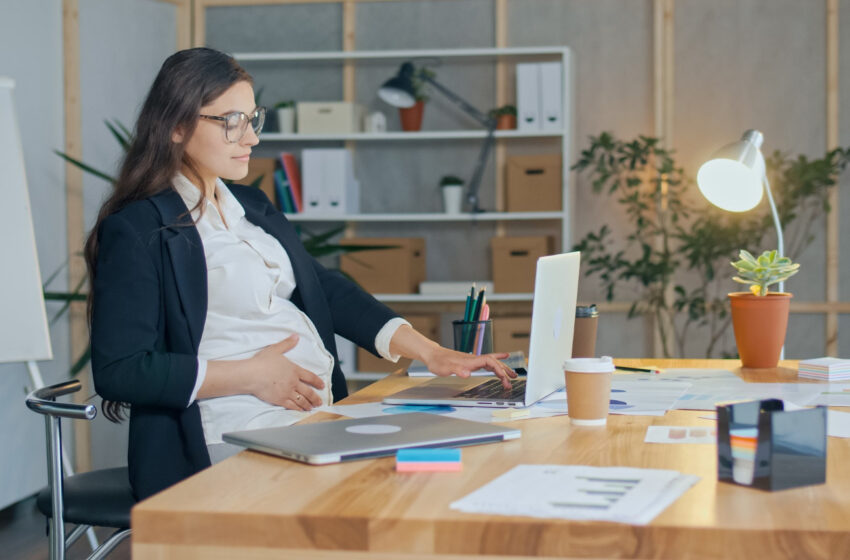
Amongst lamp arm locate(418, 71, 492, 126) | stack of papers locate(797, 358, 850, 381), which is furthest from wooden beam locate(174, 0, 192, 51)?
stack of papers locate(797, 358, 850, 381)

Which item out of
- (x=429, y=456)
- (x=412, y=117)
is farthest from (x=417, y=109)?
(x=429, y=456)

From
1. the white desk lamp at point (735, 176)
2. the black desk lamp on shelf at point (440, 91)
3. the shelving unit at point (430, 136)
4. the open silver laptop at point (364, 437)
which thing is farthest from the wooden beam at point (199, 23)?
the open silver laptop at point (364, 437)

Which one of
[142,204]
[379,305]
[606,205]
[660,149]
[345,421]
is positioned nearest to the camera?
[345,421]

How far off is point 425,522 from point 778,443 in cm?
38

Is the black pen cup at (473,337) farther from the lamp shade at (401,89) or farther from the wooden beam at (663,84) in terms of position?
the wooden beam at (663,84)

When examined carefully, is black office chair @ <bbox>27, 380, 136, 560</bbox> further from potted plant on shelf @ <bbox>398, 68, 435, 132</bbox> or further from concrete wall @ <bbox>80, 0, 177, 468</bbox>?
potted plant on shelf @ <bbox>398, 68, 435, 132</bbox>

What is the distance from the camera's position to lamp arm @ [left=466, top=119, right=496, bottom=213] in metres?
4.39

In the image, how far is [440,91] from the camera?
4531 mm

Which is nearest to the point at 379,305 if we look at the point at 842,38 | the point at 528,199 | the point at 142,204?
the point at 142,204

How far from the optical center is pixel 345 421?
4.17ft

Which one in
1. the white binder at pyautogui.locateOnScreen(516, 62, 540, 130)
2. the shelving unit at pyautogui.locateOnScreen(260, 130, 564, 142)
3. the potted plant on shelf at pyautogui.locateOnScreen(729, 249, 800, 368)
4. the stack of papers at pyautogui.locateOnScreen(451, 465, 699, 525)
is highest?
the white binder at pyautogui.locateOnScreen(516, 62, 540, 130)

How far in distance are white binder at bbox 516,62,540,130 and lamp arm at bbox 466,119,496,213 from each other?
0.53ft

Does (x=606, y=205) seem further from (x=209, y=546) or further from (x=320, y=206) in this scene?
(x=209, y=546)

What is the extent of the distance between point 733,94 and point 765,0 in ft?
1.52
